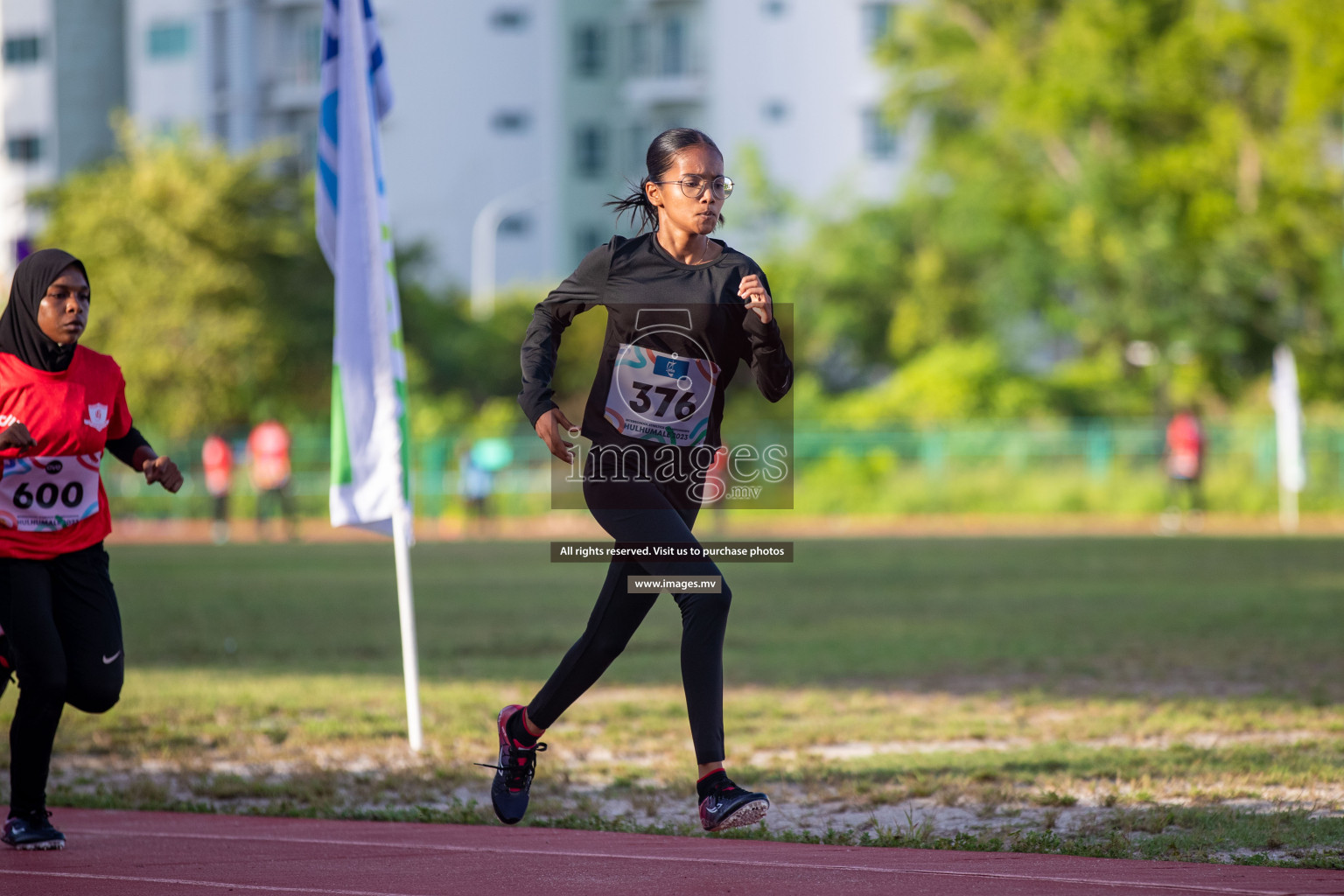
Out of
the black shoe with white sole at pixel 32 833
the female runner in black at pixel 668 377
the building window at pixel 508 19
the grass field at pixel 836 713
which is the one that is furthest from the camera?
the building window at pixel 508 19

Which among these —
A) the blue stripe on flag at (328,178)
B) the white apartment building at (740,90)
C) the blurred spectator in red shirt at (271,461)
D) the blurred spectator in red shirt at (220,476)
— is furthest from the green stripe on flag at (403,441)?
the white apartment building at (740,90)

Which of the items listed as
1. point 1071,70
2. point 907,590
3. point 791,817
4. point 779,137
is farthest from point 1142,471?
point 791,817

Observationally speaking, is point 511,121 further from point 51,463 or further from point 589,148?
point 51,463

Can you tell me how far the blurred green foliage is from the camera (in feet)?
139

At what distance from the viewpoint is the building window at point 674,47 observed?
62.1 metres

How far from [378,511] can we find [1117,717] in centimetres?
404

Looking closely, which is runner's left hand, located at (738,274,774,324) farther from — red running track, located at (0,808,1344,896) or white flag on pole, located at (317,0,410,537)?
white flag on pole, located at (317,0,410,537)

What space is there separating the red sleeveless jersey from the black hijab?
0.13 ft

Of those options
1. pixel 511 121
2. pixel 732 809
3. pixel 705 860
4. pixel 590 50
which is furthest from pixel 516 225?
pixel 732 809

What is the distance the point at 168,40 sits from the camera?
6331 cm

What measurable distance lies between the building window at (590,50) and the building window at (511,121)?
8.75 ft

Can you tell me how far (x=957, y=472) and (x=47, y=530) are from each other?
109 feet

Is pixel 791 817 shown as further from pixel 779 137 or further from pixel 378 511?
pixel 779 137

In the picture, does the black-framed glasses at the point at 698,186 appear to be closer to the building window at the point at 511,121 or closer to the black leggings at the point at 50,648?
the black leggings at the point at 50,648
